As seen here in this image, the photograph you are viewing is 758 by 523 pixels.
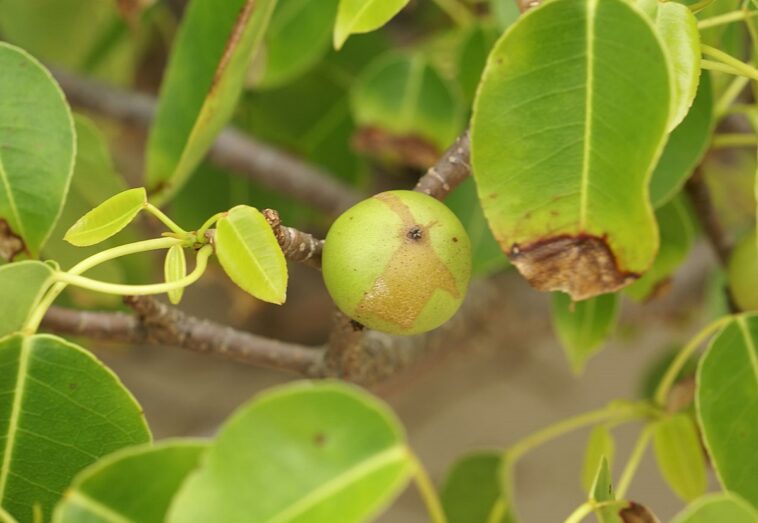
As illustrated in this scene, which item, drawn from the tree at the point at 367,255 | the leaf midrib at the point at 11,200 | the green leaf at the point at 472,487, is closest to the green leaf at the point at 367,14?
the tree at the point at 367,255

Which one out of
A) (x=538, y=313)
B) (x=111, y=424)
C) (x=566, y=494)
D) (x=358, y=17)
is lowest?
(x=566, y=494)

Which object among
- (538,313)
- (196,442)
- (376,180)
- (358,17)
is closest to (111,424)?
(196,442)

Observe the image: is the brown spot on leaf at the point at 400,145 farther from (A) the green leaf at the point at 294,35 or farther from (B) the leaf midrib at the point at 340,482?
(B) the leaf midrib at the point at 340,482

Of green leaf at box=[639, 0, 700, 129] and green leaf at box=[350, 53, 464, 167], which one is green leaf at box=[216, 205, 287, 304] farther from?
green leaf at box=[350, 53, 464, 167]

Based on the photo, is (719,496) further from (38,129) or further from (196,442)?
(38,129)

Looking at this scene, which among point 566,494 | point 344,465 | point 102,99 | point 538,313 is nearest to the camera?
point 344,465

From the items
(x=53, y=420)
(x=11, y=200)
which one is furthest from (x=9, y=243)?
(x=53, y=420)

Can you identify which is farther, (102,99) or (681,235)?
(102,99)
